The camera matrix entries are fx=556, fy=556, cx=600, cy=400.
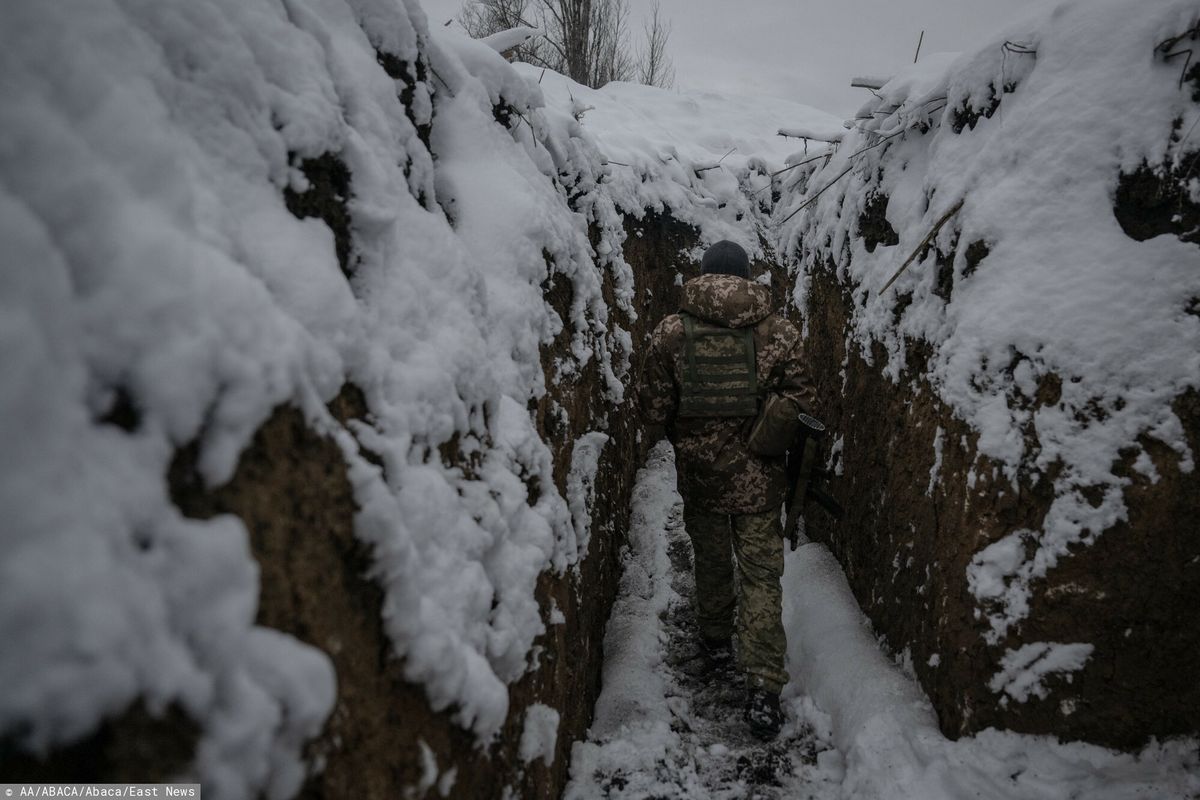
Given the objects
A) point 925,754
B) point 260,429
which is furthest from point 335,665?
point 925,754

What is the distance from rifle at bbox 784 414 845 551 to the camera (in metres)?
2.60

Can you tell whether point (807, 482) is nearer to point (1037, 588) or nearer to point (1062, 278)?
point (1037, 588)

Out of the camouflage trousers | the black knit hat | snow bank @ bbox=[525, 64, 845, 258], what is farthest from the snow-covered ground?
snow bank @ bbox=[525, 64, 845, 258]

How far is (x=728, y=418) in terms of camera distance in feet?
8.89

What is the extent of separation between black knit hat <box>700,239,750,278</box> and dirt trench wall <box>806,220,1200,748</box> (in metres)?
0.86

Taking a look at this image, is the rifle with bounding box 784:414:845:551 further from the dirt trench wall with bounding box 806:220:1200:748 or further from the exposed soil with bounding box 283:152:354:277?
the exposed soil with bounding box 283:152:354:277

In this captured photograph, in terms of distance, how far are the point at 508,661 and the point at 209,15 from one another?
1.44 metres

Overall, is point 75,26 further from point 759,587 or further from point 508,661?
point 759,587

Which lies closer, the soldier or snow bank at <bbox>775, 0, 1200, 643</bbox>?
snow bank at <bbox>775, 0, 1200, 643</bbox>

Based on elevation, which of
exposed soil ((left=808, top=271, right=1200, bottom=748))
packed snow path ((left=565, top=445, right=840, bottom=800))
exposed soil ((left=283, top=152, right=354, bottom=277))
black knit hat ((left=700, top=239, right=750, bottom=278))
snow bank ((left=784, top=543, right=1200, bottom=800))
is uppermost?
black knit hat ((left=700, top=239, right=750, bottom=278))

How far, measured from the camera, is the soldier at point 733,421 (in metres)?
2.59

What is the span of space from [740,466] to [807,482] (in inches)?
14.6

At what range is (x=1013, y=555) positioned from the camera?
192 centimetres

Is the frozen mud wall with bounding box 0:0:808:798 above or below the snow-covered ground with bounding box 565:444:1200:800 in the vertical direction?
above
